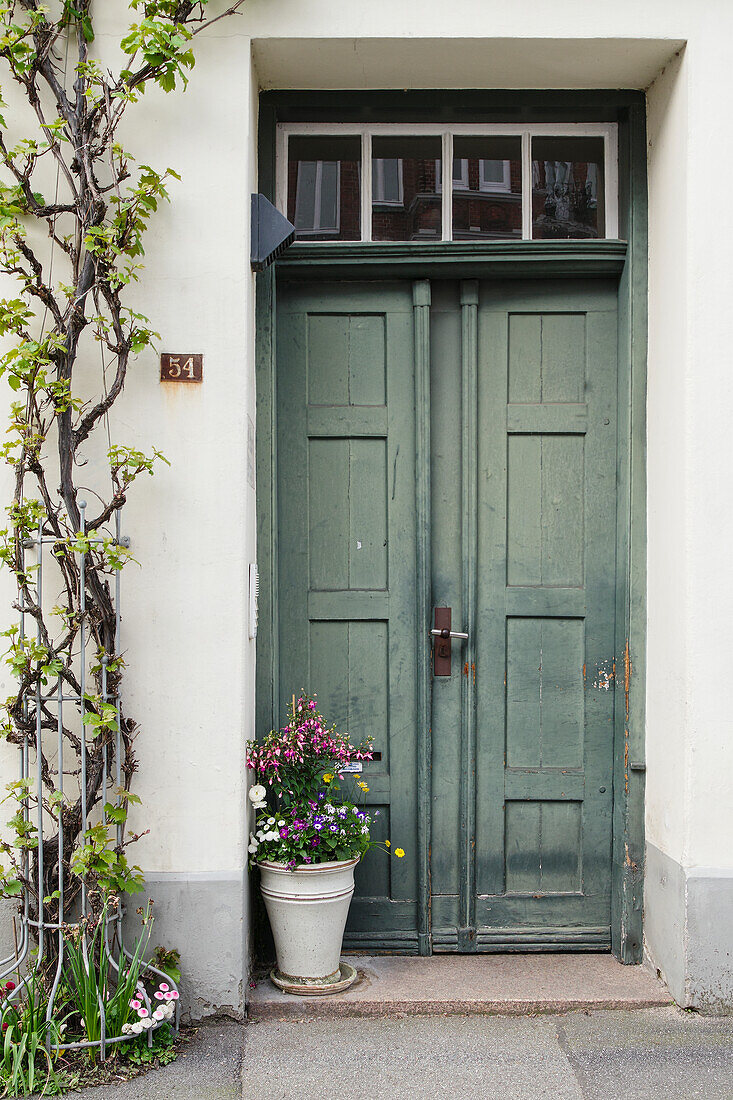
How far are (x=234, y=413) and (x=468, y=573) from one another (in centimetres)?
113

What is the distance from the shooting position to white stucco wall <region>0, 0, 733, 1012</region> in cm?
325

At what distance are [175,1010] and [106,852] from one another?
0.63 meters

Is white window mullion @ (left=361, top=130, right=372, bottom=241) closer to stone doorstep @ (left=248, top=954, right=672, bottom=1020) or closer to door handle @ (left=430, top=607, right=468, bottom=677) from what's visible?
door handle @ (left=430, top=607, right=468, bottom=677)

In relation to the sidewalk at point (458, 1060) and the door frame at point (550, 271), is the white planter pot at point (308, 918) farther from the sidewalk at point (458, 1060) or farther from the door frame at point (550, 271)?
the door frame at point (550, 271)

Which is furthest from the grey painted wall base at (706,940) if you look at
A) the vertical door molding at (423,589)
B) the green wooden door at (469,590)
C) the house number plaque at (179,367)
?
the house number plaque at (179,367)

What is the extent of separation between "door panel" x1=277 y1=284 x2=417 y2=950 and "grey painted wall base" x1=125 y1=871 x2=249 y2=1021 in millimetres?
654

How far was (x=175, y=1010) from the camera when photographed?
10.3 ft

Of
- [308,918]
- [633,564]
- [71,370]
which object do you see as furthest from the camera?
[633,564]

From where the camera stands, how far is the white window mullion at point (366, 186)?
369cm

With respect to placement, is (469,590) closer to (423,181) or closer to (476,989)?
(476,989)

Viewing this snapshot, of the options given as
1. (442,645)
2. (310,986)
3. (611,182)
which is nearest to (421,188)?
(611,182)

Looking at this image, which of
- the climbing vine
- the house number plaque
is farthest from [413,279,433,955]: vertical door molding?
the climbing vine

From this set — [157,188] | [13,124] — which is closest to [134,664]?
[157,188]

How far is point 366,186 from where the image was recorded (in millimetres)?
3693
